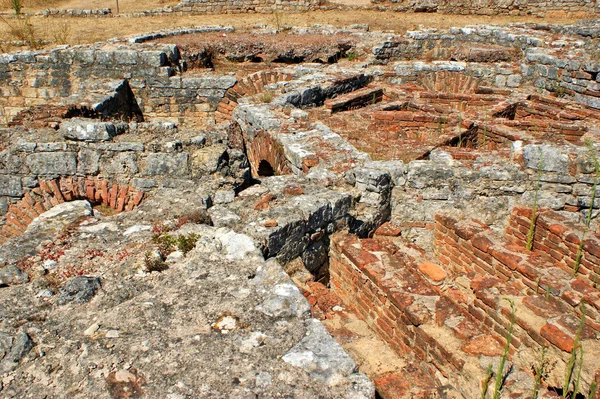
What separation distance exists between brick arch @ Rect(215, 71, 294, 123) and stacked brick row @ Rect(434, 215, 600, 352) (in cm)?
521

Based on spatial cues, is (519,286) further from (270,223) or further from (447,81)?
(447,81)

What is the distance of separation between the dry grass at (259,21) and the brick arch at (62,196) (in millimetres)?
11329

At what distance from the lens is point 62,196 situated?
534 cm

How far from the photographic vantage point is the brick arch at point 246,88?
9461 millimetres

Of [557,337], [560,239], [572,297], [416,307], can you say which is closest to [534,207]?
[560,239]

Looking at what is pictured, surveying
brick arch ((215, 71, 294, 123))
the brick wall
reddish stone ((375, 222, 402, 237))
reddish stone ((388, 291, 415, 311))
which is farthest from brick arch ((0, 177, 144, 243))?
brick arch ((215, 71, 294, 123))

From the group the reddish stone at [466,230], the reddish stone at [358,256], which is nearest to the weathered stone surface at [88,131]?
the reddish stone at [358,256]

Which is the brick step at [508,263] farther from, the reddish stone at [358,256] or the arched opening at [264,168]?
the arched opening at [264,168]

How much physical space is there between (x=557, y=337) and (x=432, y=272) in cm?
114

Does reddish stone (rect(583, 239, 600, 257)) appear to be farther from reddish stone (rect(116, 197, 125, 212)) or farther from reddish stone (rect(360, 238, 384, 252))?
reddish stone (rect(116, 197, 125, 212))

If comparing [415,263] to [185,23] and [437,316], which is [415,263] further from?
[185,23]

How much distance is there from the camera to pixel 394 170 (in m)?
5.30

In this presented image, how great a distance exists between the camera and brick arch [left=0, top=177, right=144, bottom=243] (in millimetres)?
5223

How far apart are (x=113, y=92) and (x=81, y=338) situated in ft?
23.6
